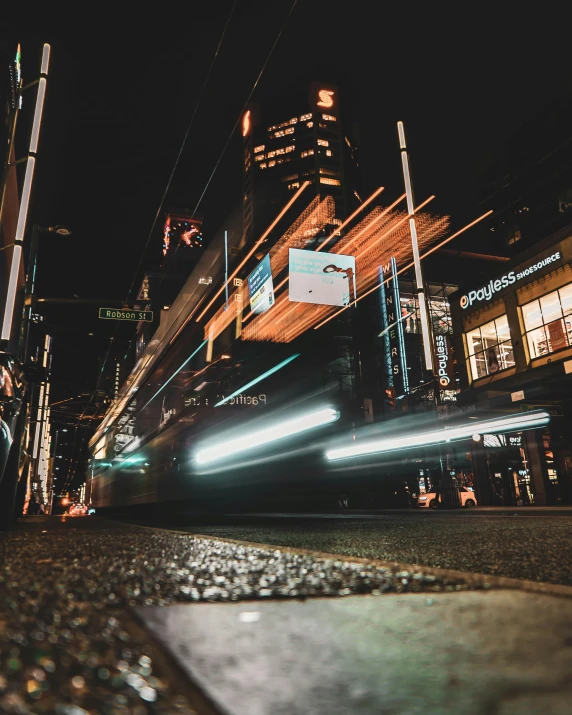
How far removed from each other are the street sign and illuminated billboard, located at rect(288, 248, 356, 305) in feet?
40.5

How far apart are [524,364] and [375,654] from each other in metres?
20.0

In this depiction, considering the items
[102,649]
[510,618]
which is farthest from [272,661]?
[510,618]

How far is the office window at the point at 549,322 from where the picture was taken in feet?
55.0

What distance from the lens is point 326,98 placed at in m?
116

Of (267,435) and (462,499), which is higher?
(267,435)

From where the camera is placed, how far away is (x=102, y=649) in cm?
62

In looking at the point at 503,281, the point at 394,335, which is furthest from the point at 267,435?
the point at 394,335

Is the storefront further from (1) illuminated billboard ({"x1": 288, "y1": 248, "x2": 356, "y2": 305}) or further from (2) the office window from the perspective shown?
(1) illuminated billboard ({"x1": 288, "y1": 248, "x2": 356, "y2": 305})

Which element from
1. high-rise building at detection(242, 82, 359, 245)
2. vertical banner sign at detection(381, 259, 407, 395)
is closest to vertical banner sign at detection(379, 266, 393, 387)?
vertical banner sign at detection(381, 259, 407, 395)

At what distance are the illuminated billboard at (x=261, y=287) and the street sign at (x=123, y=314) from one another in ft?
45.5

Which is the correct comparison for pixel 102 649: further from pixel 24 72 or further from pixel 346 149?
pixel 346 149

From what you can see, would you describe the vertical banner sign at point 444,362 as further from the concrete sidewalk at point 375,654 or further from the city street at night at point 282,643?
the concrete sidewalk at point 375,654

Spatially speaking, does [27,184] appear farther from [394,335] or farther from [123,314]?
[394,335]

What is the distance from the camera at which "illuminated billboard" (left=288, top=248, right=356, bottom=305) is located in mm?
23523
